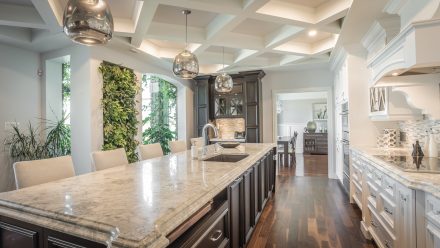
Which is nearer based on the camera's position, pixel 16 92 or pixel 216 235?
pixel 216 235

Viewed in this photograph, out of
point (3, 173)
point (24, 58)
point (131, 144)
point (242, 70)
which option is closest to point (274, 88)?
point (242, 70)

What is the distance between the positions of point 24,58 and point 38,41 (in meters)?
0.55

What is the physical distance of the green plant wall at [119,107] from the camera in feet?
12.8

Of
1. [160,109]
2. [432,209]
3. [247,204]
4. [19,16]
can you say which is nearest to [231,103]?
[160,109]

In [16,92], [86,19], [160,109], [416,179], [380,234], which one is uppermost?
[86,19]

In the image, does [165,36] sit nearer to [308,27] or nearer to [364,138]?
[308,27]

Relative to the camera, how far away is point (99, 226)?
35.1 inches

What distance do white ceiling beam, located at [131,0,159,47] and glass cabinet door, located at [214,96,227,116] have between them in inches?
115

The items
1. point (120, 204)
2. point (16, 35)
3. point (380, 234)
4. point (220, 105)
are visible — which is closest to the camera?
point (120, 204)

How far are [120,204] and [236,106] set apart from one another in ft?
17.2

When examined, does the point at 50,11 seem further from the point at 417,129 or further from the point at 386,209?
the point at 417,129

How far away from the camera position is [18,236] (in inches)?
47.7

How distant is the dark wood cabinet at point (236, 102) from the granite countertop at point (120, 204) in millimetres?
4204

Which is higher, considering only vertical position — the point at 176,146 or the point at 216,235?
the point at 176,146
